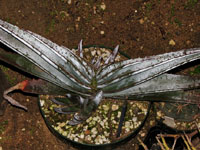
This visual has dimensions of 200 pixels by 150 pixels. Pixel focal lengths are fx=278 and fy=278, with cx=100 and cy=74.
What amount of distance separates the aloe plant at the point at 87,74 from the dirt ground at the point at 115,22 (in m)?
0.78

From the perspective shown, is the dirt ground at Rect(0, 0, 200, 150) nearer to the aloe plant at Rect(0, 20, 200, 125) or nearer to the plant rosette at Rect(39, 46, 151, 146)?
the plant rosette at Rect(39, 46, 151, 146)

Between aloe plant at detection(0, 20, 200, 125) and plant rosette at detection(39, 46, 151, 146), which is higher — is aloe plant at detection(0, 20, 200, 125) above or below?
above

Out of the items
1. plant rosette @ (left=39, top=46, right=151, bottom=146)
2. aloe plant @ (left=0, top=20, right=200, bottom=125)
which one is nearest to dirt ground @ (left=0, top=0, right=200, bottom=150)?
plant rosette @ (left=39, top=46, right=151, bottom=146)

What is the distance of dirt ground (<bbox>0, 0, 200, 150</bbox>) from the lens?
2355 millimetres

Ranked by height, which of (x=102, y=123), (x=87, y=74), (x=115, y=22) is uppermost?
(x=115, y=22)

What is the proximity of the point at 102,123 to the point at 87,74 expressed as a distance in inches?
15.1

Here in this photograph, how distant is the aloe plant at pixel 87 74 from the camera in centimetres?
142

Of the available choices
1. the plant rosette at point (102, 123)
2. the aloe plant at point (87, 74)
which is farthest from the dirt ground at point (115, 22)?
the aloe plant at point (87, 74)

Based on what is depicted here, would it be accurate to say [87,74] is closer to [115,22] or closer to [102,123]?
[102,123]

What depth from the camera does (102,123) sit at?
5.75 ft

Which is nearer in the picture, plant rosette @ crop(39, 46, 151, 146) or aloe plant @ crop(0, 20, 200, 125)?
aloe plant @ crop(0, 20, 200, 125)

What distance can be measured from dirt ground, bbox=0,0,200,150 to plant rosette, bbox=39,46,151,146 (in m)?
0.64

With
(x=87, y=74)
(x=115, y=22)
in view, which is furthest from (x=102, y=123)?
(x=115, y=22)

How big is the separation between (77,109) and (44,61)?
0.36 m
